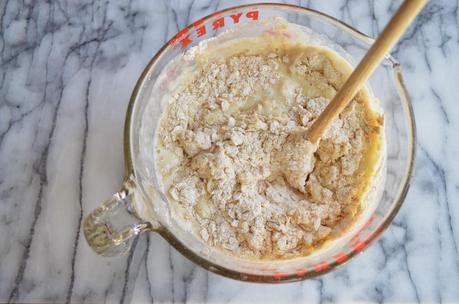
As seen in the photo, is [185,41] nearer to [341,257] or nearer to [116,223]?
[116,223]

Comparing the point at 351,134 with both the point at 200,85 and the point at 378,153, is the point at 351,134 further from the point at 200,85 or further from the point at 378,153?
the point at 200,85

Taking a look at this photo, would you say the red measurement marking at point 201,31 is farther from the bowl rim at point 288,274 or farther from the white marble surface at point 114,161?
the white marble surface at point 114,161

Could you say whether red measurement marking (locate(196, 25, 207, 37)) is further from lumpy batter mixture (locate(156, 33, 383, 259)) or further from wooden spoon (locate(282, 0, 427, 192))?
wooden spoon (locate(282, 0, 427, 192))

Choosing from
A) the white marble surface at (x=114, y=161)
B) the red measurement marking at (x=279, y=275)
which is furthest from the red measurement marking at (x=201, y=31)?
the red measurement marking at (x=279, y=275)

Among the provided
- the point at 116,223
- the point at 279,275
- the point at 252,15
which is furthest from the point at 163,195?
the point at 252,15

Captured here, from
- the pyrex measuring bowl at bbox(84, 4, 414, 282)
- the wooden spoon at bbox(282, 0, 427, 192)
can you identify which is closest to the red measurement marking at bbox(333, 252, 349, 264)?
the pyrex measuring bowl at bbox(84, 4, 414, 282)

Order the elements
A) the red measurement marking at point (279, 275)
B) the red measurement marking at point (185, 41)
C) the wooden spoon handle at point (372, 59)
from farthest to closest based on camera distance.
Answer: the red measurement marking at point (185, 41) → the red measurement marking at point (279, 275) → the wooden spoon handle at point (372, 59)
